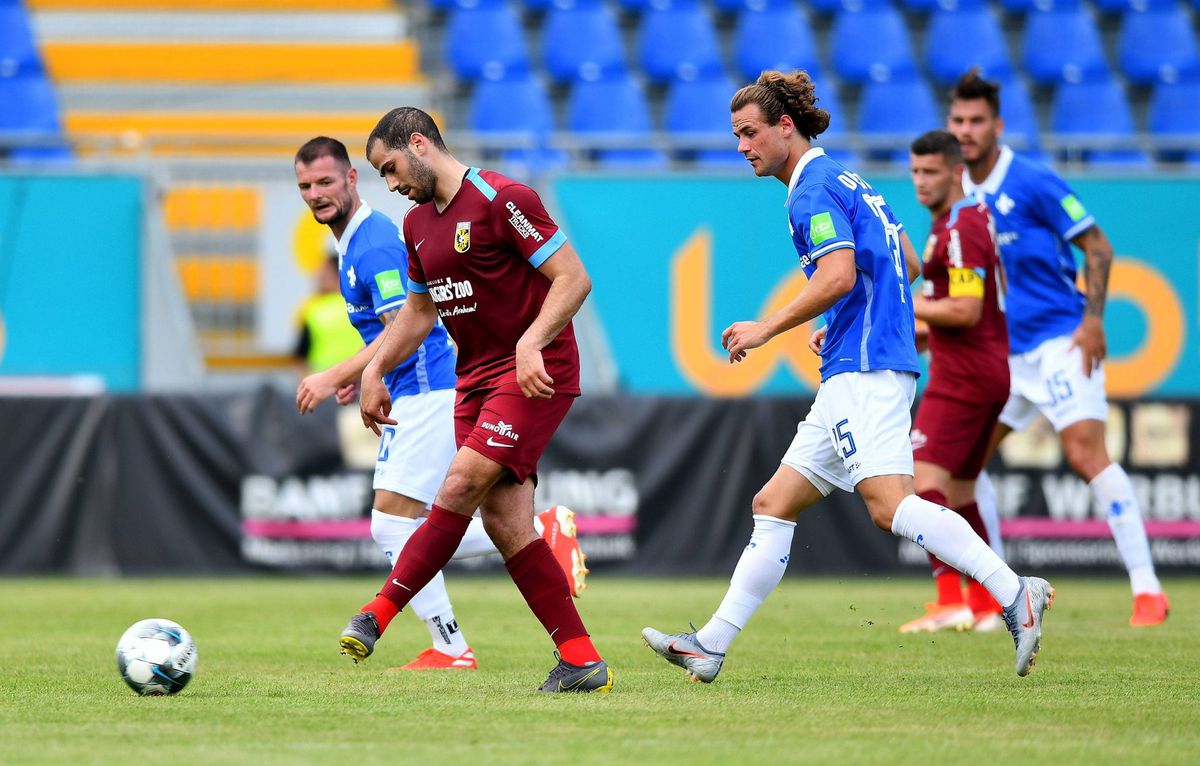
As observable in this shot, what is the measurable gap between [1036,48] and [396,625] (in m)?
12.9

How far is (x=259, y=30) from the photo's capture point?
18.0 m

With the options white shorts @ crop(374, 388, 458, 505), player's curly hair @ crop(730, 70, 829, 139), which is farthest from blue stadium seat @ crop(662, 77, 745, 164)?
player's curly hair @ crop(730, 70, 829, 139)

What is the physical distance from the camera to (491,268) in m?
6.00

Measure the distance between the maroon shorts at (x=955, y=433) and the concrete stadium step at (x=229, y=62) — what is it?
10.3 meters

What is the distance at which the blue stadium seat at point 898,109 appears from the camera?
706 inches

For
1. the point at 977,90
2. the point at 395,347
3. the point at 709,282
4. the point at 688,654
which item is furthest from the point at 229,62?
the point at 688,654

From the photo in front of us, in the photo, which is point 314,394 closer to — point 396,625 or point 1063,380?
point 396,625

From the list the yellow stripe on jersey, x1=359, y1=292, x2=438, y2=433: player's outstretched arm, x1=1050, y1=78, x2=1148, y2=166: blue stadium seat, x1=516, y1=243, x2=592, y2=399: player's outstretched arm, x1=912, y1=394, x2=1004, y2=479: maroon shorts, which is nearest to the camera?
x1=516, y1=243, x2=592, y2=399: player's outstretched arm

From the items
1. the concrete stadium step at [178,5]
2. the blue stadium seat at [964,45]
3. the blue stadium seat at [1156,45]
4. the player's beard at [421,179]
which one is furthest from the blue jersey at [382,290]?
the blue stadium seat at [1156,45]

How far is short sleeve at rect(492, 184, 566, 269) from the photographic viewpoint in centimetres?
588

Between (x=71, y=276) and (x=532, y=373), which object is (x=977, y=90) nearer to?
(x=532, y=373)

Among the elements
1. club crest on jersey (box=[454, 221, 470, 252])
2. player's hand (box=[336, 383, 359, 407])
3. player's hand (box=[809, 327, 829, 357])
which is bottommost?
player's hand (box=[336, 383, 359, 407])

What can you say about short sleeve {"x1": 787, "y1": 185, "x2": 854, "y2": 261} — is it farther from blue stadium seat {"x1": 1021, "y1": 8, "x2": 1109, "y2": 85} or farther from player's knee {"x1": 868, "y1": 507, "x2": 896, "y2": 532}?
blue stadium seat {"x1": 1021, "y1": 8, "x2": 1109, "y2": 85}

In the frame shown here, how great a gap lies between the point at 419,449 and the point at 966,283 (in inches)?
117
